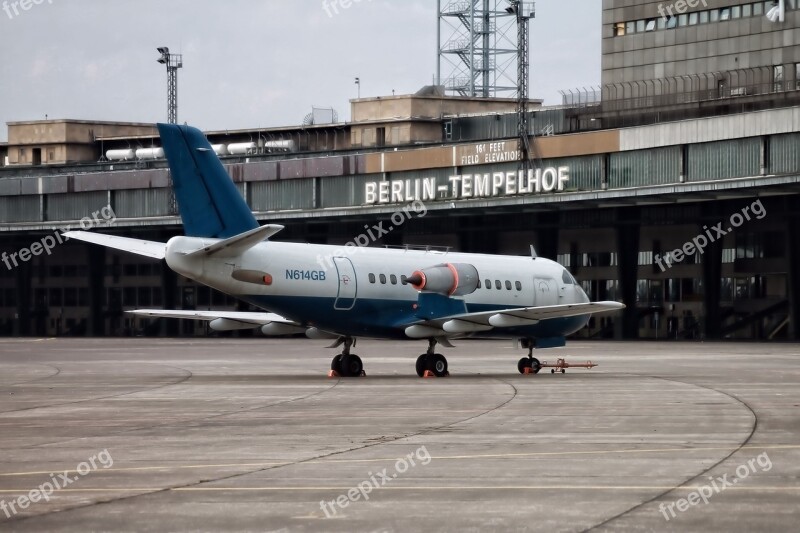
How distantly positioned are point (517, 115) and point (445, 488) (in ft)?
243

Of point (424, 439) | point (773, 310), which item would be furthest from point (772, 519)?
point (773, 310)

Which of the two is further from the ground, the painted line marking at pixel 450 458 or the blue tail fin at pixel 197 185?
the blue tail fin at pixel 197 185

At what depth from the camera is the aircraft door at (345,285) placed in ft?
130

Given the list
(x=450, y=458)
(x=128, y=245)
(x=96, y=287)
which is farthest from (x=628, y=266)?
(x=450, y=458)

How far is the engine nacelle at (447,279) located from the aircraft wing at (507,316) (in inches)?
38.6

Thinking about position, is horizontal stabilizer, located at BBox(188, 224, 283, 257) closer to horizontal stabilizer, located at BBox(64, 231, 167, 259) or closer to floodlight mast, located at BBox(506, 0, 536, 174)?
horizontal stabilizer, located at BBox(64, 231, 167, 259)

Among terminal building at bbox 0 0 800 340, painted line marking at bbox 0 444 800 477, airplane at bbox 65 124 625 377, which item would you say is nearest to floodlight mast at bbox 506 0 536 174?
terminal building at bbox 0 0 800 340

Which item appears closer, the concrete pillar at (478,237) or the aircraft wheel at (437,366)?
the aircraft wheel at (437,366)

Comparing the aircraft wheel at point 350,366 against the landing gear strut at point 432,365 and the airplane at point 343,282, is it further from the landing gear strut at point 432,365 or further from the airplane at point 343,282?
the landing gear strut at point 432,365

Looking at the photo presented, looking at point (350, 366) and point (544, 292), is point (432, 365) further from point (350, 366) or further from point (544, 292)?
point (544, 292)

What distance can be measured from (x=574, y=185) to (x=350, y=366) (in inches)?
1733

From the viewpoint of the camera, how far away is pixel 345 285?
3988cm

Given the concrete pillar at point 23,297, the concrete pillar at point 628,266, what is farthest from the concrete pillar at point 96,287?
the concrete pillar at point 628,266

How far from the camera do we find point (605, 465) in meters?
17.8
